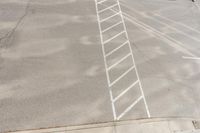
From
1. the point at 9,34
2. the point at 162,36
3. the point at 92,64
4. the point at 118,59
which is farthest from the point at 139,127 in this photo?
the point at 9,34

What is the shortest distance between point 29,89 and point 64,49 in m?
3.69

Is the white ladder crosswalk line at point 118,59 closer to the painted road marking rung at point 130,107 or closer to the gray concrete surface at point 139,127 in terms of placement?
the painted road marking rung at point 130,107

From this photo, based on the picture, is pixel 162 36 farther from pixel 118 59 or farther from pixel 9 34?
pixel 9 34

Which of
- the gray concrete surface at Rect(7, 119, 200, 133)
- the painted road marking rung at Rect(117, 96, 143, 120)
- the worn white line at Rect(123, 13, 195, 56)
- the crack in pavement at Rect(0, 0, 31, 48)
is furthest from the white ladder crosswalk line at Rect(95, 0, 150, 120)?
the crack in pavement at Rect(0, 0, 31, 48)

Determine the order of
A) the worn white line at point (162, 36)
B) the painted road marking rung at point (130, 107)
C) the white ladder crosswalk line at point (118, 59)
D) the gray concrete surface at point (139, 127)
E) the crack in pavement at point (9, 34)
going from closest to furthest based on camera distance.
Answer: the gray concrete surface at point (139, 127) < the painted road marking rung at point (130, 107) < the white ladder crosswalk line at point (118, 59) < the crack in pavement at point (9, 34) < the worn white line at point (162, 36)

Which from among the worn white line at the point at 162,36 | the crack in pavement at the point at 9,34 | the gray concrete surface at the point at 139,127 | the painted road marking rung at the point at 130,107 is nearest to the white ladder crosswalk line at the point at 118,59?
the painted road marking rung at the point at 130,107

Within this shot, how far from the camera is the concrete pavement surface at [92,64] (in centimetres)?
1040

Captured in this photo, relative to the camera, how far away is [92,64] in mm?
12875

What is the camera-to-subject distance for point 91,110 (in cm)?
1052

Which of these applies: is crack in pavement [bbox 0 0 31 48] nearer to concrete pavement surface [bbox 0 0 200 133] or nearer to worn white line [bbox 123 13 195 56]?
concrete pavement surface [bbox 0 0 200 133]

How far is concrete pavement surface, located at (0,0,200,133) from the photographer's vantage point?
10.4 metres

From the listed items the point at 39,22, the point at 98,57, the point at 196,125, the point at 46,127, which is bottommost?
the point at 196,125

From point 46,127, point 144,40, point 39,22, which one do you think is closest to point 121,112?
point 46,127

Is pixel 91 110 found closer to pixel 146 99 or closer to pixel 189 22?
pixel 146 99
